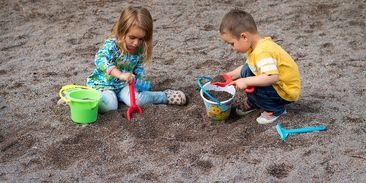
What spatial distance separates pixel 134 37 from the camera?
3121 millimetres

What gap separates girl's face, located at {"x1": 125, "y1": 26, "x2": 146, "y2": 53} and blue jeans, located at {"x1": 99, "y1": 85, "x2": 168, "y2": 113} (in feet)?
1.08

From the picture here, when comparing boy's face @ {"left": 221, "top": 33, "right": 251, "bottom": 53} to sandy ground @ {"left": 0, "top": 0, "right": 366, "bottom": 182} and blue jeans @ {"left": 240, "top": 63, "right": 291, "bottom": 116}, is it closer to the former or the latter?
blue jeans @ {"left": 240, "top": 63, "right": 291, "bottom": 116}

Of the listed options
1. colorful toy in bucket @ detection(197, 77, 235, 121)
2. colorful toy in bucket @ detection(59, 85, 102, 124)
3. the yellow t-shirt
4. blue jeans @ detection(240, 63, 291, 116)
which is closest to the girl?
colorful toy in bucket @ detection(59, 85, 102, 124)

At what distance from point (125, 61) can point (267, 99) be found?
99 cm

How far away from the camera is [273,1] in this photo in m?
5.57

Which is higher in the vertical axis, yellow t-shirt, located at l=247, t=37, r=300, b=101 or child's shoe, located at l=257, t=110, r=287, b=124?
yellow t-shirt, located at l=247, t=37, r=300, b=101

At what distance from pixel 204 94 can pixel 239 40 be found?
0.48 metres

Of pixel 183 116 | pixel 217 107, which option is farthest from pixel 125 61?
pixel 217 107

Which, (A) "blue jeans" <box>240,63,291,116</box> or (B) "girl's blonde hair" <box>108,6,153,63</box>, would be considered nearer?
(A) "blue jeans" <box>240,63,291,116</box>

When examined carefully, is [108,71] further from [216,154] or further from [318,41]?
[318,41]

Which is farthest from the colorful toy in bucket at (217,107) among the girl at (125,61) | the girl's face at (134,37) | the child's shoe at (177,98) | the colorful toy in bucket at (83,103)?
the colorful toy in bucket at (83,103)

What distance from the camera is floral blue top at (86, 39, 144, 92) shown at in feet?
10.6

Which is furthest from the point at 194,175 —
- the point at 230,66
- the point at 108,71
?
the point at 230,66

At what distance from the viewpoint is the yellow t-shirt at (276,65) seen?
110 inches
